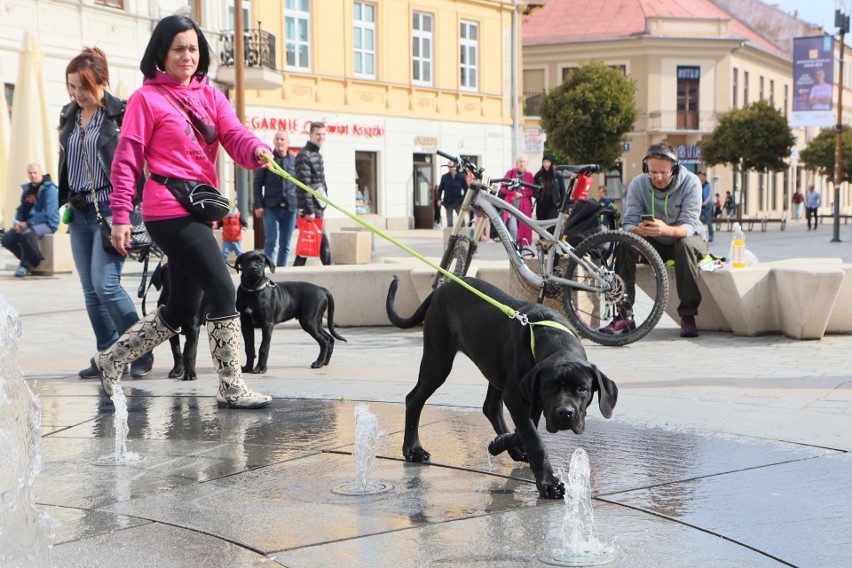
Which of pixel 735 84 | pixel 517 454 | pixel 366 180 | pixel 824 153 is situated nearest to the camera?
pixel 517 454

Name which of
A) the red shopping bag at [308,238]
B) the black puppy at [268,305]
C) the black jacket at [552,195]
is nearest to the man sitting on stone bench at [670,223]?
the black puppy at [268,305]

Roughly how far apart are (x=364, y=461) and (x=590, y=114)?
147 feet

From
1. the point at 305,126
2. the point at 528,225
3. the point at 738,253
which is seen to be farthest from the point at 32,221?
the point at 305,126

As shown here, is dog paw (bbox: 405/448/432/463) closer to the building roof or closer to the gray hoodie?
the gray hoodie

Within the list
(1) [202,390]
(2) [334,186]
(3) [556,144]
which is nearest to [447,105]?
(2) [334,186]

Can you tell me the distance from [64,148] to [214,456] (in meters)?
2.89

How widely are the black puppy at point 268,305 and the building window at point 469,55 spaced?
3459 cm

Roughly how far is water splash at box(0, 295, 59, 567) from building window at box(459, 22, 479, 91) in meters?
38.2

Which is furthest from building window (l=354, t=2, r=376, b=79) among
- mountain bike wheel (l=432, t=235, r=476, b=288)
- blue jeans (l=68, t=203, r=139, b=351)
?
blue jeans (l=68, t=203, r=139, b=351)

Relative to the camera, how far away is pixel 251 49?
30.6 meters

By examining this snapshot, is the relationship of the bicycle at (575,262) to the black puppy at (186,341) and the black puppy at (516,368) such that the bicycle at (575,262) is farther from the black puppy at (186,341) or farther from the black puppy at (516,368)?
the black puppy at (516,368)

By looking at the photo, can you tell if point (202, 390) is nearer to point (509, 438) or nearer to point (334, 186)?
point (509, 438)

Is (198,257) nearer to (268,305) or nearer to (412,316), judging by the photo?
(412,316)

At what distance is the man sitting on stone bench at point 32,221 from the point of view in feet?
53.8
